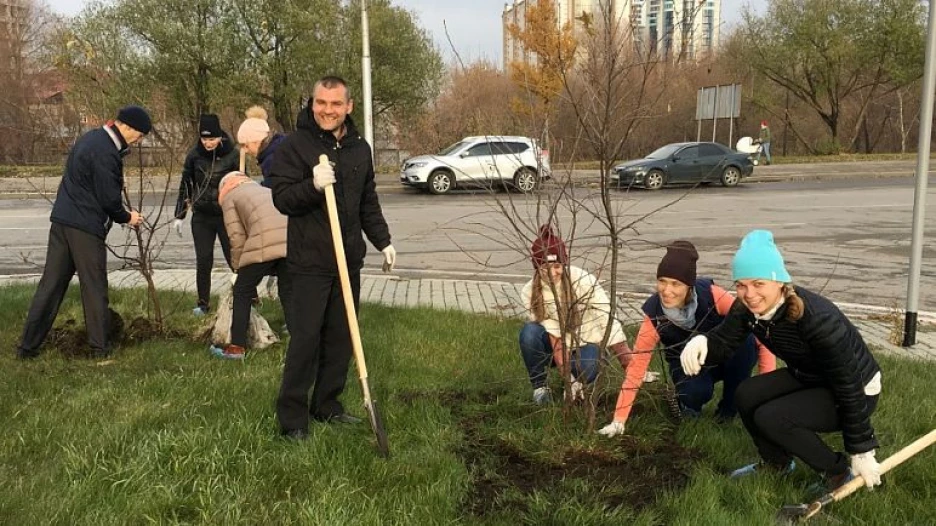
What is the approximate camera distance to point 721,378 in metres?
3.97

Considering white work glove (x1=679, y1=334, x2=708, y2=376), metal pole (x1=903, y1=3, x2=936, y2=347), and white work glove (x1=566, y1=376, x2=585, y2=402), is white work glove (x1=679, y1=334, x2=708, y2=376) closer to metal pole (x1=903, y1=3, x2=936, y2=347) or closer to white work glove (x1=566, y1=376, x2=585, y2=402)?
white work glove (x1=566, y1=376, x2=585, y2=402)

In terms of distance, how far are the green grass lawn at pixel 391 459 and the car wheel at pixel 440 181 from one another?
1516 cm

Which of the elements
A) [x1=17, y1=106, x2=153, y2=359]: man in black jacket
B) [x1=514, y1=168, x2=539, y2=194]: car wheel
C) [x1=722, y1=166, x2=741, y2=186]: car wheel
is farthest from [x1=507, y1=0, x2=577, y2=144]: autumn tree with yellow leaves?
[x1=722, y1=166, x2=741, y2=186]: car wheel

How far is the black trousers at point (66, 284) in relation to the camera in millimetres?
4680

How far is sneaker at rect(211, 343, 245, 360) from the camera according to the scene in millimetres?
4801

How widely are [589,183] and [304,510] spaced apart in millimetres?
1896

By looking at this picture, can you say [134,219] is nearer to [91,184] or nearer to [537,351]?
[91,184]

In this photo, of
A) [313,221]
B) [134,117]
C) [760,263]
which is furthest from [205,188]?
[760,263]

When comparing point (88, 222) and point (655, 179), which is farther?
point (655, 179)

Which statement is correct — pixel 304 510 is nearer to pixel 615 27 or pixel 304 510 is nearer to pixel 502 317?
pixel 615 27

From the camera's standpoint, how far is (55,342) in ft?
16.5

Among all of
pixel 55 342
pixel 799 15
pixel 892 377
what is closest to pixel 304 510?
pixel 55 342

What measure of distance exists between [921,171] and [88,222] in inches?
228

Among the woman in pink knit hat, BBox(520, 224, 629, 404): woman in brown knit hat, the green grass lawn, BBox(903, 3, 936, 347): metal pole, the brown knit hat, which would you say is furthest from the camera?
the woman in pink knit hat
